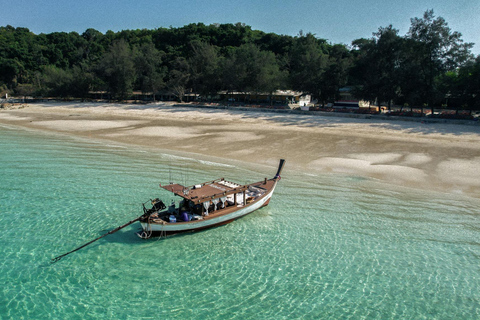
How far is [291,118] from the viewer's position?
50.1 metres

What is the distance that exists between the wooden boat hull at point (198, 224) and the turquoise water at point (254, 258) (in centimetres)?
42

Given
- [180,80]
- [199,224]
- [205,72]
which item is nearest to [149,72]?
[180,80]

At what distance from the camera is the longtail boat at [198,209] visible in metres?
13.8

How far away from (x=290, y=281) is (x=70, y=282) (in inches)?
306

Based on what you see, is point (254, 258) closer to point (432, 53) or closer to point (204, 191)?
point (204, 191)

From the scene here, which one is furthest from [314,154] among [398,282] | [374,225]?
[398,282]

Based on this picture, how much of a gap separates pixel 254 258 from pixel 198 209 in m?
3.48

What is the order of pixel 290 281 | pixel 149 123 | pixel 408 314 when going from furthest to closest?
1. pixel 149 123
2. pixel 290 281
3. pixel 408 314

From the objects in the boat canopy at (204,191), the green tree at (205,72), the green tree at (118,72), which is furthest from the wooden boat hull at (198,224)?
the green tree at (118,72)

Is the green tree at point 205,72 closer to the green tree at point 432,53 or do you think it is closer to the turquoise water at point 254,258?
the green tree at point 432,53

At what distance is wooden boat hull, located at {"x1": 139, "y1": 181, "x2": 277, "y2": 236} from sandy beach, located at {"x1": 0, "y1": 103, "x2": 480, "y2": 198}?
32.8 feet

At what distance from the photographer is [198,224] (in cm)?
1434

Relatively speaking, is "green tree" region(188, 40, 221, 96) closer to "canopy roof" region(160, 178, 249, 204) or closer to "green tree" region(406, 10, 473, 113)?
"green tree" region(406, 10, 473, 113)

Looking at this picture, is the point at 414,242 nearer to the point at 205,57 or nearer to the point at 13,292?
the point at 13,292
